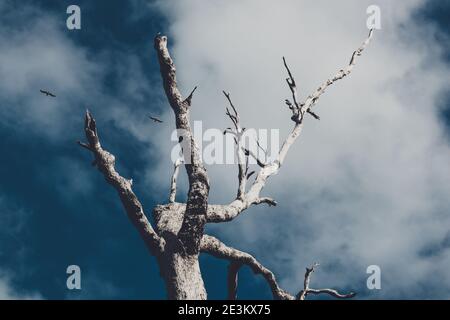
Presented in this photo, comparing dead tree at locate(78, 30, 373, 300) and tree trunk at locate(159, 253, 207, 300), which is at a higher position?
dead tree at locate(78, 30, 373, 300)

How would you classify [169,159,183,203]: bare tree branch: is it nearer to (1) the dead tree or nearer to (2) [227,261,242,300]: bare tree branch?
(1) the dead tree

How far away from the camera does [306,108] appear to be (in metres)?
9.59

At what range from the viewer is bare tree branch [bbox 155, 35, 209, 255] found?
23.3ft

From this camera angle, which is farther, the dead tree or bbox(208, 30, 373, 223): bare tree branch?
bbox(208, 30, 373, 223): bare tree branch

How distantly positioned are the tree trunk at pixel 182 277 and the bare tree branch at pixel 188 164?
0.16 m

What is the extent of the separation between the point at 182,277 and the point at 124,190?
1.38m

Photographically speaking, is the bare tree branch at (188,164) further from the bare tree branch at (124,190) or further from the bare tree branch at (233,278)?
the bare tree branch at (233,278)

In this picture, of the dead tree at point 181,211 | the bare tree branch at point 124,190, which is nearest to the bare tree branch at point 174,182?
the dead tree at point 181,211

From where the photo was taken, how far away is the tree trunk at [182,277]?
6.74 m

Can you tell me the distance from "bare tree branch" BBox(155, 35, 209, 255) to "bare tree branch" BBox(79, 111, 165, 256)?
376 millimetres

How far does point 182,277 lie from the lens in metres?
6.83

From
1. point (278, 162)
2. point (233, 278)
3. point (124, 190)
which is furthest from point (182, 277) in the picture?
point (278, 162)

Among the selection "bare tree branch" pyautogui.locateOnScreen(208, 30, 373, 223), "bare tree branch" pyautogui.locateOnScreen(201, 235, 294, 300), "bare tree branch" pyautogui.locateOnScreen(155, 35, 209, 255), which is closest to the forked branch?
"bare tree branch" pyautogui.locateOnScreen(201, 235, 294, 300)
